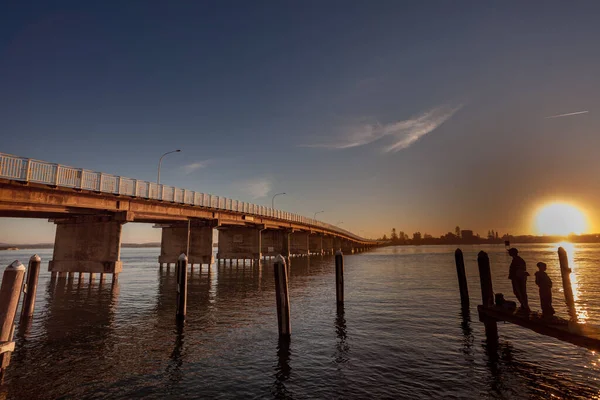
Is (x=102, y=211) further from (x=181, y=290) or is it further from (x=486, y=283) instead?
(x=486, y=283)

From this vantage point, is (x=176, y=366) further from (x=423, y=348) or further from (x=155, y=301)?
(x=155, y=301)

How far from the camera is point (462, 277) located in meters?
21.3

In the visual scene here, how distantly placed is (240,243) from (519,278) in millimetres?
53918

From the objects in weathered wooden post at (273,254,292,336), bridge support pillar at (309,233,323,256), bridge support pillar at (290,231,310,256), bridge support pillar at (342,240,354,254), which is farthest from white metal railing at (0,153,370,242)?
bridge support pillar at (342,240,354,254)

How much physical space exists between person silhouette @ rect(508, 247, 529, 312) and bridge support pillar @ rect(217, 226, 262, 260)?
50270mm

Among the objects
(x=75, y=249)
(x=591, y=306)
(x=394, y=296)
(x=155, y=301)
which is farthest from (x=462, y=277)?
(x=75, y=249)

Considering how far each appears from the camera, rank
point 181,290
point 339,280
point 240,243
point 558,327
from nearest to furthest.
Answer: point 558,327 < point 181,290 < point 339,280 < point 240,243

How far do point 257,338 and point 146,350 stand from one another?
451 cm

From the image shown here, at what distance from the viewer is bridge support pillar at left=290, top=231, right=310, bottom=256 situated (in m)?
92.8

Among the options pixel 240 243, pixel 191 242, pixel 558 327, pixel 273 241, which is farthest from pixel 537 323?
pixel 273 241

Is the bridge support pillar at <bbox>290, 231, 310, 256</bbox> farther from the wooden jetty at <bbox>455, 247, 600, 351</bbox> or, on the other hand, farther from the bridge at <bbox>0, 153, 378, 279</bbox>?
the wooden jetty at <bbox>455, 247, 600, 351</bbox>

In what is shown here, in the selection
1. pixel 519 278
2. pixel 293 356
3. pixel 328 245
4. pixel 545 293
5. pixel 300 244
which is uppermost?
pixel 328 245

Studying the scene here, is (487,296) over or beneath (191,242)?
beneath

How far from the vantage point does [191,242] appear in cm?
4859
